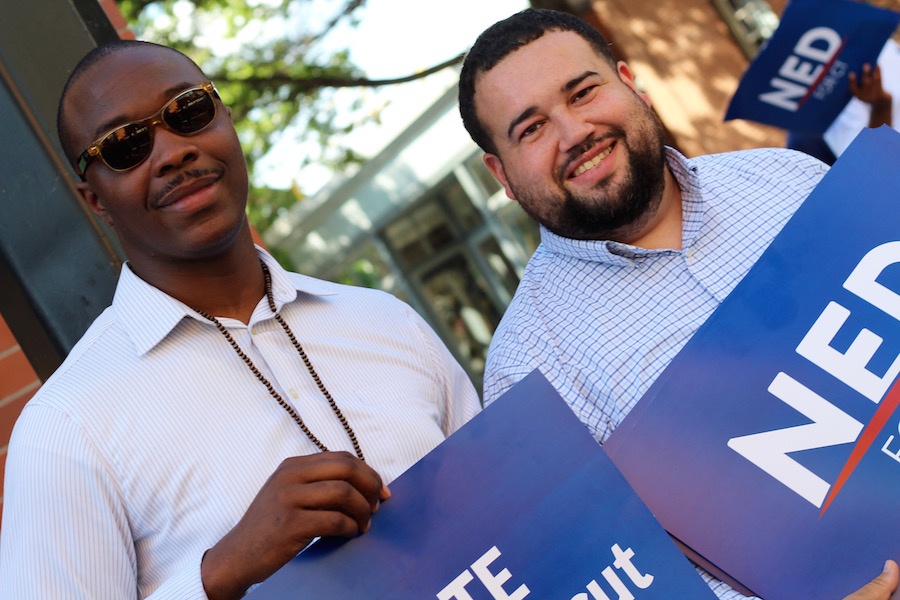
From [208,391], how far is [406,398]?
435 millimetres

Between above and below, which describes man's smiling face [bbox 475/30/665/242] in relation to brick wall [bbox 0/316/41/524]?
below

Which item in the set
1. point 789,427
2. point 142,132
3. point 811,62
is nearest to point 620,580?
point 789,427

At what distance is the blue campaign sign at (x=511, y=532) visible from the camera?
163cm

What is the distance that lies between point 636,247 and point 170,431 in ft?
3.86

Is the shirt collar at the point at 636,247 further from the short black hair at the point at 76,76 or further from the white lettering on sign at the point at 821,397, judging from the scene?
the short black hair at the point at 76,76

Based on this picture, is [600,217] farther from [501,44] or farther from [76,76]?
[76,76]

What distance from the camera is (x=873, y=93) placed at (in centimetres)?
427

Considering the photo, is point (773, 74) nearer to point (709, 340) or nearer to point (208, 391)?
point (709, 340)

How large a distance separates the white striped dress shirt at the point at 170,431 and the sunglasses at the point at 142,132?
0.28 meters

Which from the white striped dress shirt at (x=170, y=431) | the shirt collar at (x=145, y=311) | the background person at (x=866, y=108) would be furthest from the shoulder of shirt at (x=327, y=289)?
the background person at (x=866, y=108)

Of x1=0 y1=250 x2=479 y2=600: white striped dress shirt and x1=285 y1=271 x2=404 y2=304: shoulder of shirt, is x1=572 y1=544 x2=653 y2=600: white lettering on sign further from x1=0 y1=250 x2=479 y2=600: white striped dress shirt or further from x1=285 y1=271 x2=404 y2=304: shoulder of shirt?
x1=285 y1=271 x2=404 y2=304: shoulder of shirt

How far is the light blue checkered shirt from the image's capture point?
228 centimetres

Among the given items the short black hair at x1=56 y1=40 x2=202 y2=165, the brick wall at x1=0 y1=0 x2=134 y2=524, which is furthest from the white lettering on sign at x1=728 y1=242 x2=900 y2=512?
the brick wall at x1=0 y1=0 x2=134 y2=524

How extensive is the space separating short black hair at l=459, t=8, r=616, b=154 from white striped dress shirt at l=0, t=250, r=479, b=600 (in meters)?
0.70
